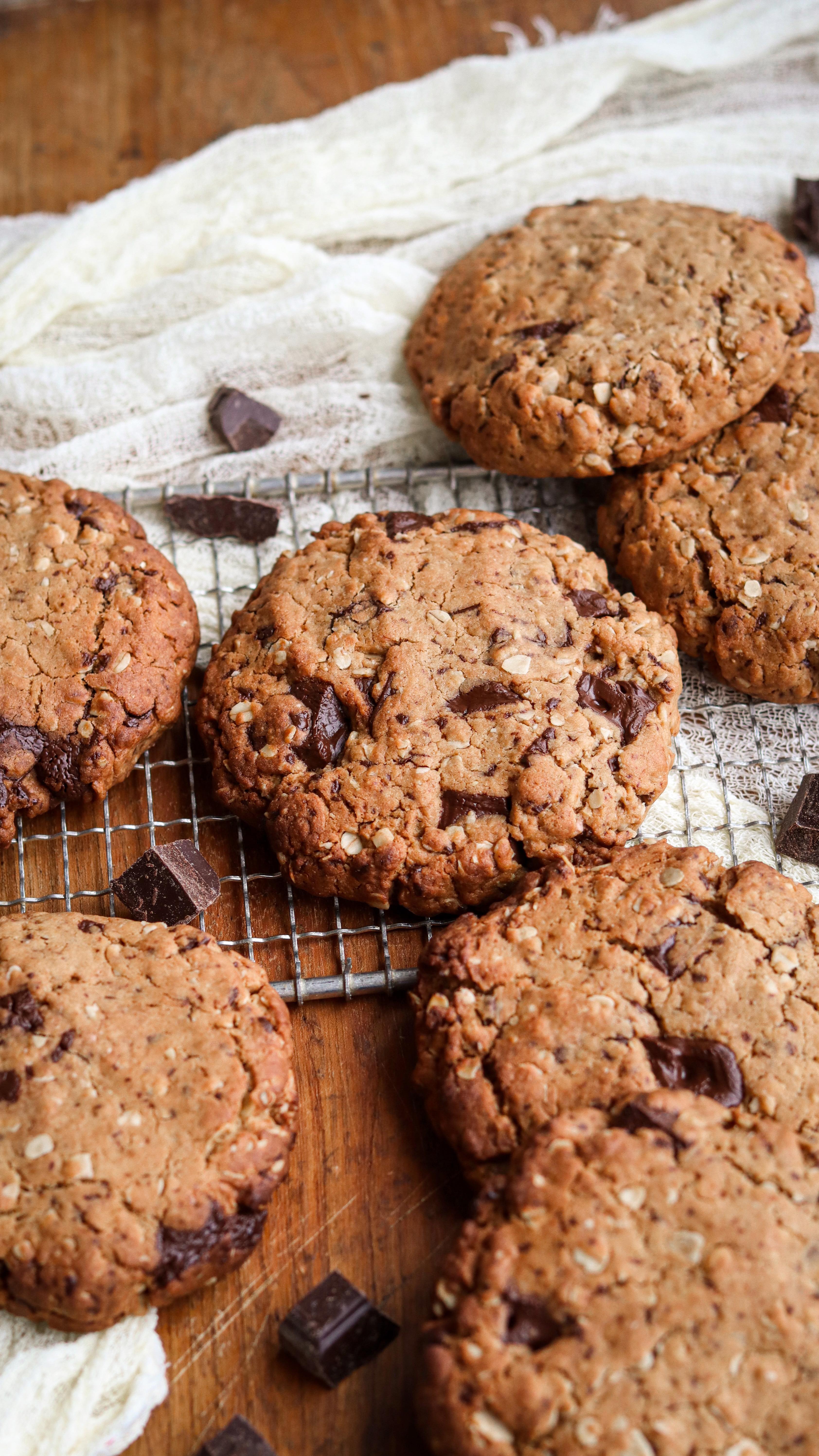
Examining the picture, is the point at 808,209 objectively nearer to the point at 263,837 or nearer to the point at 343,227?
the point at 343,227

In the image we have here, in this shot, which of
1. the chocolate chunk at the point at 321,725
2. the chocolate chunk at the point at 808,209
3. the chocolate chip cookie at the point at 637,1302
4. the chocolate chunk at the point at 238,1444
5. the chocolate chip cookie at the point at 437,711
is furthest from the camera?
the chocolate chunk at the point at 808,209

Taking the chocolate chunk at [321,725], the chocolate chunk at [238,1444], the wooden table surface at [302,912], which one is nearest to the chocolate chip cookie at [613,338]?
the chocolate chunk at [321,725]

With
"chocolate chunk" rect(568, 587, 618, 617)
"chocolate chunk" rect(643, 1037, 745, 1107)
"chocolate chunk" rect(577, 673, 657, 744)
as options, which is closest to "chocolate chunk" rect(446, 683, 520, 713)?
"chocolate chunk" rect(577, 673, 657, 744)

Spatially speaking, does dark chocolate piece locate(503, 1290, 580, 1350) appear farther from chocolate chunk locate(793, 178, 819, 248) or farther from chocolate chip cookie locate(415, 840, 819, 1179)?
chocolate chunk locate(793, 178, 819, 248)

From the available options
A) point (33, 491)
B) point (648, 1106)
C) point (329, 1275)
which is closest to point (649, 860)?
point (648, 1106)

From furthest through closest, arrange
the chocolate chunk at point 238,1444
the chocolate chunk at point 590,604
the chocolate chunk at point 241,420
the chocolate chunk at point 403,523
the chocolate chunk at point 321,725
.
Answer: the chocolate chunk at point 241,420
the chocolate chunk at point 403,523
the chocolate chunk at point 590,604
the chocolate chunk at point 321,725
the chocolate chunk at point 238,1444

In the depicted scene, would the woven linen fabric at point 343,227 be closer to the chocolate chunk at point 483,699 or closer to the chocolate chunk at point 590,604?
the chocolate chunk at point 590,604
